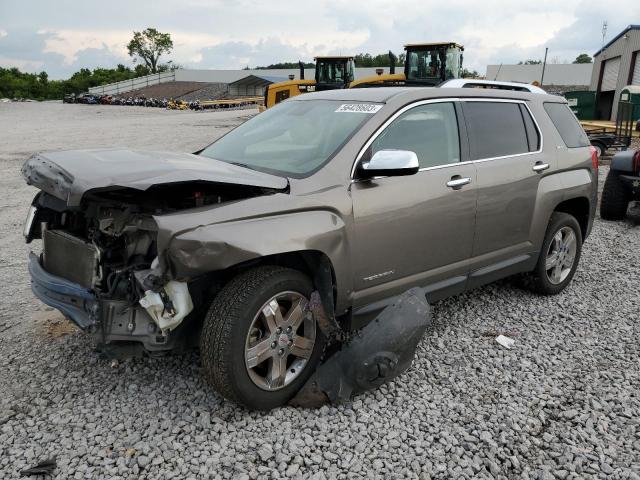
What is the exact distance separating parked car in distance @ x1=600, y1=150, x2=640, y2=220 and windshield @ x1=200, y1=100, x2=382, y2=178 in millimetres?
5909

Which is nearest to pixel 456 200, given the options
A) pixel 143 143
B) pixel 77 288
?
pixel 77 288

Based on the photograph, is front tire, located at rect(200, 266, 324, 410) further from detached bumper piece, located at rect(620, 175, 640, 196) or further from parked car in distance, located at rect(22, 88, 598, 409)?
detached bumper piece, located at rect(620, 175, 640, 196)

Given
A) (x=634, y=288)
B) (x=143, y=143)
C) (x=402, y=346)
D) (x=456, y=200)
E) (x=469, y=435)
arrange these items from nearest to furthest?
(x=469, y=435) → (x=402, y=346) → (x=456, y=200) → (x=634, y=288) → (x=143, y=143)

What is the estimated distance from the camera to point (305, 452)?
282 cm

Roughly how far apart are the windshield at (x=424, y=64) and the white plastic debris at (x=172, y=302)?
14.0 metres

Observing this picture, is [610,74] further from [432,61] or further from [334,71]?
[334,71]

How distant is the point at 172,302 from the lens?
275cm

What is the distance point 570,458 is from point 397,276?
4.68 ft

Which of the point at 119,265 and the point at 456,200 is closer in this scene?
the point at 119,265

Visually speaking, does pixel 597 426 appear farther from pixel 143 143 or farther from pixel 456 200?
pixel 143 143

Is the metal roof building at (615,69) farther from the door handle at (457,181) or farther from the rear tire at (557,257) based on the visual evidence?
the door handle at (457,181)

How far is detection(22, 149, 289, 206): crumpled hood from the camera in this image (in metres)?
2.71

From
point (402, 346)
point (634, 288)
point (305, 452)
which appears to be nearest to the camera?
point (305, 452)

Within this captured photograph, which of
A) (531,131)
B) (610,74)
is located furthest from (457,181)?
(610,74)
